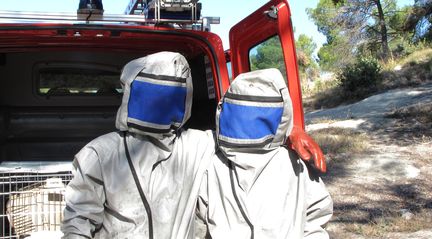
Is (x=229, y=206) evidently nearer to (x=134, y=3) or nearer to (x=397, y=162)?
(x=134, y=3)

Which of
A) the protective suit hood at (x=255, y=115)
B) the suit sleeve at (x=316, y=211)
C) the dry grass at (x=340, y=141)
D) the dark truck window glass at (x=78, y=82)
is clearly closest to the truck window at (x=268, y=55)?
the protective suit hood at (x=255, y=115)

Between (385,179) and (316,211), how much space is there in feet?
15.9

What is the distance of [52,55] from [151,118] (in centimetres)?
275

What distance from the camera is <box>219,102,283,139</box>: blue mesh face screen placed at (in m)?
2.20

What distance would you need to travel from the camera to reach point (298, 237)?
2195 mm

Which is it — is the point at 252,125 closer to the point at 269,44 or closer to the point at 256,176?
the point at 256,176

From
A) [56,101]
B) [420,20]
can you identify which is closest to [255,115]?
[56,101]

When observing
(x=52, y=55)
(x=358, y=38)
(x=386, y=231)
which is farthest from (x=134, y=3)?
(x=358, y=38)

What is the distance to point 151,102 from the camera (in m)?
2.21

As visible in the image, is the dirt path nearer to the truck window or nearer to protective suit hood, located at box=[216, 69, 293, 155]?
the truck window

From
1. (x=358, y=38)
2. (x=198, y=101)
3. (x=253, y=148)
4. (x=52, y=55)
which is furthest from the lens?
(x=358, y=38)

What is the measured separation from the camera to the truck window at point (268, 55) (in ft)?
9.41

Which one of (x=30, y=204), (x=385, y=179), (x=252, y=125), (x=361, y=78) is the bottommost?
(x=385, y=179)

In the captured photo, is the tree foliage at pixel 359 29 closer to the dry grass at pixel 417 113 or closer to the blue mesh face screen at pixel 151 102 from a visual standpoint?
the dry grass at pixel 417 113
